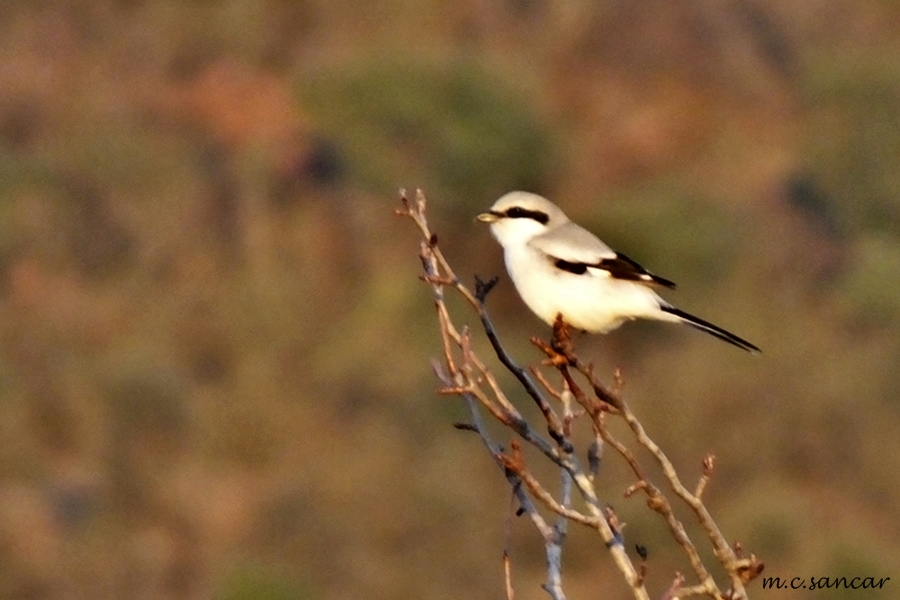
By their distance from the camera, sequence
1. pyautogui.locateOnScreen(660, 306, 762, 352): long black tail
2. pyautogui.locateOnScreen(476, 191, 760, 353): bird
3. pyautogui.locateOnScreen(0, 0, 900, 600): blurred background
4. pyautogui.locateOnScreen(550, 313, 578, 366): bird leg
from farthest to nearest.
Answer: pyautogui.locateOnScreen(0, 0, 900, 600): blurred background < pyautogui.locateOnScreen(476, 191, 760, 353): bird < pyautogui.locateOnScreen(660, 306, 762, 352): long black tail < pyautogui.locateOnScreen(550, 313, 578, 366): bird leg

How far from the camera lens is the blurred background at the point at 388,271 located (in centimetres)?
1524

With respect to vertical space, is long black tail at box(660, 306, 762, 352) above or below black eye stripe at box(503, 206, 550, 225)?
below

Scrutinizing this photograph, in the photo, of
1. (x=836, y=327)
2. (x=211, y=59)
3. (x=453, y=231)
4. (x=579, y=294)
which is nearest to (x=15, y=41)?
(x=211, y=59)

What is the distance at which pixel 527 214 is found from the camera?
14.1ft

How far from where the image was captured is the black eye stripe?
4301mm

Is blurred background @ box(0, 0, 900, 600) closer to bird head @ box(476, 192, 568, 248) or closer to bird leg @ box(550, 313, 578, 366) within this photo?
bird head @ box(476, 192, 568, 248)

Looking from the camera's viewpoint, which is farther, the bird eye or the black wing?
the bird eye

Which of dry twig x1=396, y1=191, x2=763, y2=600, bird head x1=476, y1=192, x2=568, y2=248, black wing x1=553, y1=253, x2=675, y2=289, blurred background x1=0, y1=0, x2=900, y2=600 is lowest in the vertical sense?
blurred background x1=0, y1=0, x2=900, y2=600

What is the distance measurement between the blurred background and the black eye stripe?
986 centimetres

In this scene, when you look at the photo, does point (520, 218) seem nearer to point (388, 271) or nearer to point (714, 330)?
point (714, 330)

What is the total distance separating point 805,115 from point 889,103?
328cm

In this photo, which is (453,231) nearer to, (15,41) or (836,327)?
(836,327)

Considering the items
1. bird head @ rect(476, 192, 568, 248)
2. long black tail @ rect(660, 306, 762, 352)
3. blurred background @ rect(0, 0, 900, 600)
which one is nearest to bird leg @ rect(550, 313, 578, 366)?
long black tail @ rect(660, 306, 762, 352)

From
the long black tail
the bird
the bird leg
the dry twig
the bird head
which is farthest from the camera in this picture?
the bird head
